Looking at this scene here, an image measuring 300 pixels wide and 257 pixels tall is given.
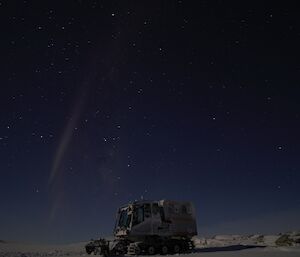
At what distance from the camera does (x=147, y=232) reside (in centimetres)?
2791

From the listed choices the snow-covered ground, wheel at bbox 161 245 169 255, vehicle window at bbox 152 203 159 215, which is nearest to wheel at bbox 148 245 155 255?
wheel at bbox 161 245 169 255

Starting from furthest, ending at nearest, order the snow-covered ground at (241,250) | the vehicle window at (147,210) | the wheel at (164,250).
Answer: the vehicle window at (147,210)
the wheel at (164,250)
the snow-covered ground at (241,250)

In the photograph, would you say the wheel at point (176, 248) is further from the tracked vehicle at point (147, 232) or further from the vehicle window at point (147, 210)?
the vehicle window at point (147, 210)

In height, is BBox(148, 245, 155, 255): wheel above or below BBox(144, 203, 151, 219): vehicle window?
below

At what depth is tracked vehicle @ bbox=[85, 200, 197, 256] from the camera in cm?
2728

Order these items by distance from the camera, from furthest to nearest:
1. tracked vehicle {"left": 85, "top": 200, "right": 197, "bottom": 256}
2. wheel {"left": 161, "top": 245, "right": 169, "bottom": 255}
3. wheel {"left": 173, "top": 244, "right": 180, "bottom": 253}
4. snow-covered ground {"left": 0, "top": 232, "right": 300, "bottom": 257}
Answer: wheel {"left": 173, "top": 244, "right": 180, "bottom": 253} < wheel {"left": 161, "top": 245, "right": 169, "bottom": 255} < tracked vehicle {"left": 85, "top": 200, "right": 197, "bottom": 256} < snow-covered ground {"left": 0, "top": 232, "right": 300, "bottom": 257}

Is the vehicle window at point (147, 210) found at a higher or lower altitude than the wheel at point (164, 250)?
higher

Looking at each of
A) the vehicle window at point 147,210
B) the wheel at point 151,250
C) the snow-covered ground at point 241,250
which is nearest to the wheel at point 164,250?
the wheel at point 151,250

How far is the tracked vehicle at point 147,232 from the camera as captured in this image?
27.3 meters

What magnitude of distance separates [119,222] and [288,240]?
1583cm

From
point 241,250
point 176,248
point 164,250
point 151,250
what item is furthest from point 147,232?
point 241,250

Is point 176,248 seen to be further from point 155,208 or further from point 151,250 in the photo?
point 155,208

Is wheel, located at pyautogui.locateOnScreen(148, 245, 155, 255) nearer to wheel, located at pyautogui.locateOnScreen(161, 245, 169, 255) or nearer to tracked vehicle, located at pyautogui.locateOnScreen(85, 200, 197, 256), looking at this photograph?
tracked vehicle, located at pyautogui.locateOnScreen(85, 200, 197, 256)

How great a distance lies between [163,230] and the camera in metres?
29.0
